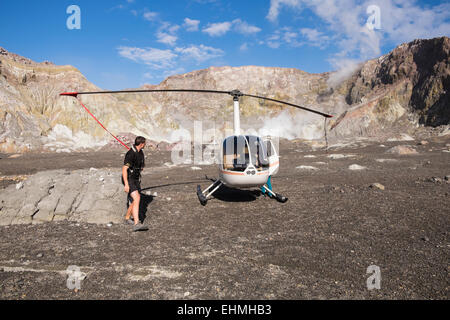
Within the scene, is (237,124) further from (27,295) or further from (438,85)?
(438,85)

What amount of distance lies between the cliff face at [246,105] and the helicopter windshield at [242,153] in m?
39.3

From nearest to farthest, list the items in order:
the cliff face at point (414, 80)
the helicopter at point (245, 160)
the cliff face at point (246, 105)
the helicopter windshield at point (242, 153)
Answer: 1. the helicopter at point (245, 160)
2. the helicopter windshield at point (242, 153)
3. the cliff face at point (246, 105)
4. the cliff face at point (414, 80)

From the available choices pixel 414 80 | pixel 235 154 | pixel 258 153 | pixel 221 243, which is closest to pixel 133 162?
pixel 221 243

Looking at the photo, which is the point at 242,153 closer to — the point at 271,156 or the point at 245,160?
the point at 245,160

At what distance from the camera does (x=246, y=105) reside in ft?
265

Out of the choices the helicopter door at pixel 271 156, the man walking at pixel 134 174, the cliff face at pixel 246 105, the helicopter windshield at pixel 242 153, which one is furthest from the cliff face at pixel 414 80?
the man walking at pixel 134 174

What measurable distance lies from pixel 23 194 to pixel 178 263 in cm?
566

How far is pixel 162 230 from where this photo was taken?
7066mm

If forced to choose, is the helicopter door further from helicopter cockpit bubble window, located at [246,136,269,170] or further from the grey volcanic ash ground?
the grey volcanic ash ground

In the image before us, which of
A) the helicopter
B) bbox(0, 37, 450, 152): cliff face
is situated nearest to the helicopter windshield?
the helicopter

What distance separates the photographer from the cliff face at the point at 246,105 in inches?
1815

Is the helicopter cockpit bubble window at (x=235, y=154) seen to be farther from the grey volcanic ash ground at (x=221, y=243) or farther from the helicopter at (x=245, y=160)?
the grey volcanic ash ground at (x=221, y=243)
